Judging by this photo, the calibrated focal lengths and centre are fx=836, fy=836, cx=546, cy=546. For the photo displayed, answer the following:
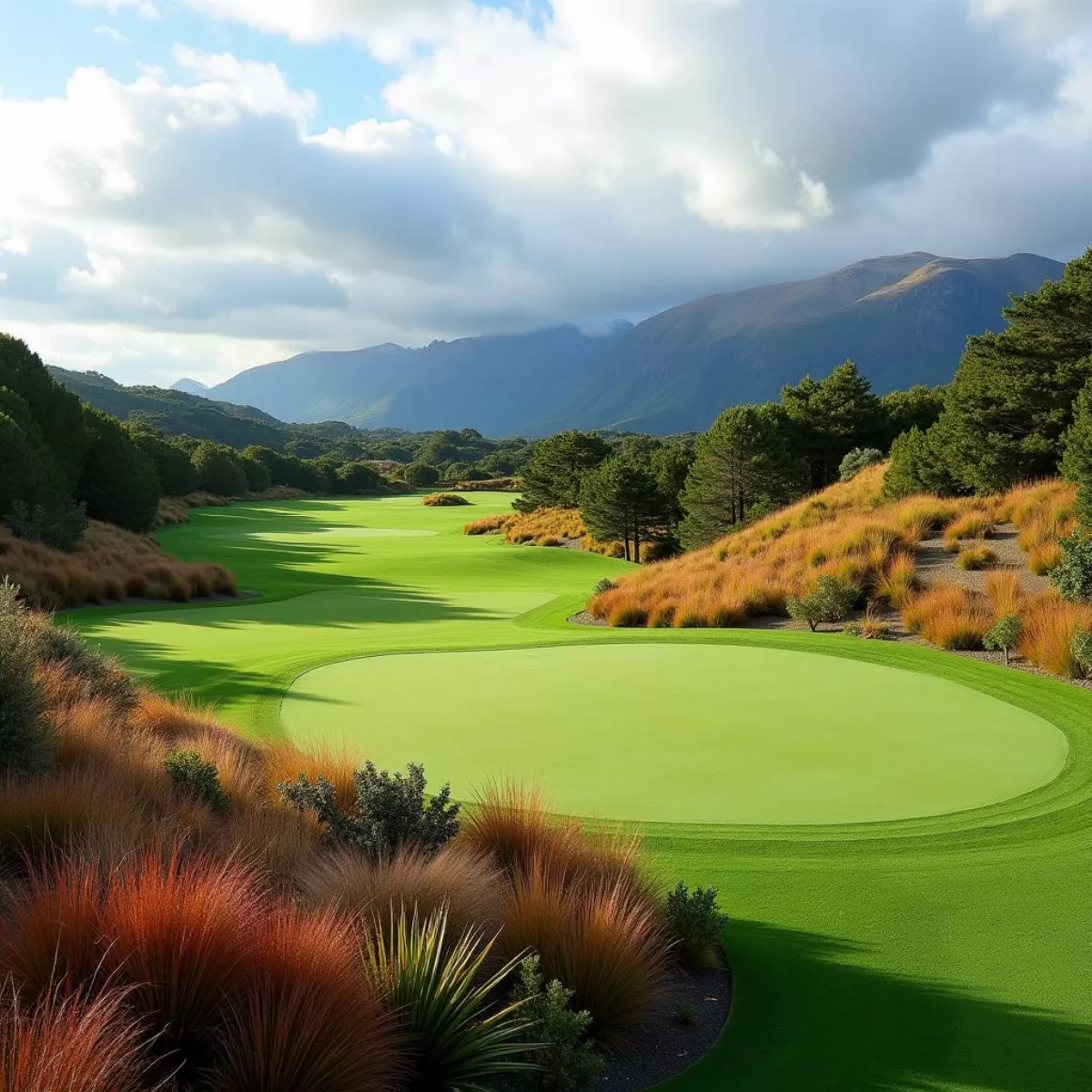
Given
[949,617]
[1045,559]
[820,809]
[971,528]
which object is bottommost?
[820,809]

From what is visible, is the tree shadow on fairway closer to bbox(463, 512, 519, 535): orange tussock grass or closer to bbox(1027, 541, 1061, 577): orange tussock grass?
bbox(1027, 541, 1061, 577): orange tussock grass

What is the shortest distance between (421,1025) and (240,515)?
190ft

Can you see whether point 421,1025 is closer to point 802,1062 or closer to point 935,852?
point 802,1062

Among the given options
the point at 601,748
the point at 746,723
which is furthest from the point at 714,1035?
the point at 746,723

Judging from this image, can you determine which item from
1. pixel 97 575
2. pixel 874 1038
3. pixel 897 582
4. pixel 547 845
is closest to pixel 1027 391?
pixel 897 582

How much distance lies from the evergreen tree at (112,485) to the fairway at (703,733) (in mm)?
30453

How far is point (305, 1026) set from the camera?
8.35 feet

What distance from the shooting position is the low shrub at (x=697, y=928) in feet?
12.9

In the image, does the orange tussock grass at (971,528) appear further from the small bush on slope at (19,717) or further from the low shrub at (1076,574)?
the small bush on slope at (19,717)

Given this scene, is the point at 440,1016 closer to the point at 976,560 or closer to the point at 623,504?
the point at 976,560

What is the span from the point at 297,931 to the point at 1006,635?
9.93 m

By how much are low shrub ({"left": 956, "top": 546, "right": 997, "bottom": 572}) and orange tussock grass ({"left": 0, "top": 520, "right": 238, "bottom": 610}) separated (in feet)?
54.9

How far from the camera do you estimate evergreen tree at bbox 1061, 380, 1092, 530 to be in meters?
13.7

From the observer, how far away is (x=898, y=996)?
3.58 metres
